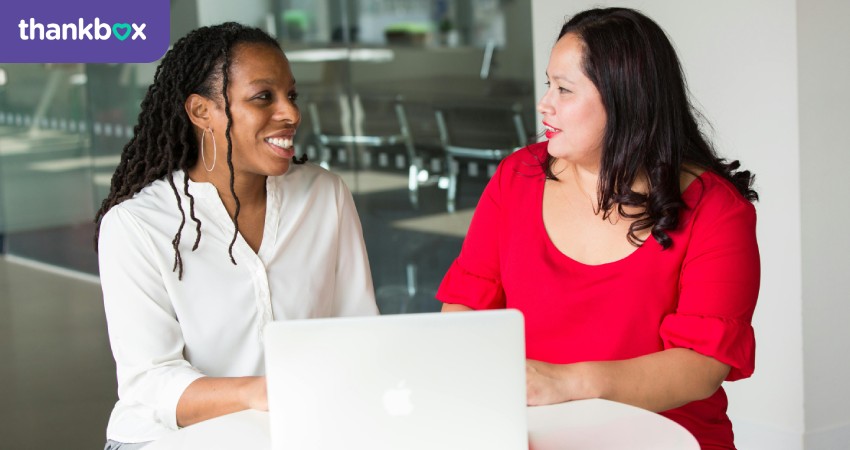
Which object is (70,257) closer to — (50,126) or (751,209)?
(50,126)

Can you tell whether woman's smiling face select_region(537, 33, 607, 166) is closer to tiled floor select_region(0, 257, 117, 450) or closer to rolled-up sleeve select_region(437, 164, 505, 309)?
rolled-up sleeve select_region(437, 164, 505, 309)

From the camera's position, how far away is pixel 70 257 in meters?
5.97

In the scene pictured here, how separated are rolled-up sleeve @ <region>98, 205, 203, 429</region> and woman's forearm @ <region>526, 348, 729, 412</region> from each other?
71 centimetres

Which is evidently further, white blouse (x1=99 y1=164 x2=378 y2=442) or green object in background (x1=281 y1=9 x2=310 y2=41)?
green object in background (x1=281 y1=9 x2=310 y2=41)

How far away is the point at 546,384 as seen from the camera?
6.08 feet

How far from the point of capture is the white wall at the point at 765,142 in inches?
132

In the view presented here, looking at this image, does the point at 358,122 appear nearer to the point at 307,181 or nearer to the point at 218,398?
the point at 307,181

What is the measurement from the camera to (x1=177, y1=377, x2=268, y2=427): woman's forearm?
6.23 feet

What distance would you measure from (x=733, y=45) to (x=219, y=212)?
1904 mm

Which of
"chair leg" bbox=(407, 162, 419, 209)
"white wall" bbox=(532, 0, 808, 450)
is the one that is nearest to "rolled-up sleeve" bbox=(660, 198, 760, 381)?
"white wall" bbox=(532, 0, 808, 450)

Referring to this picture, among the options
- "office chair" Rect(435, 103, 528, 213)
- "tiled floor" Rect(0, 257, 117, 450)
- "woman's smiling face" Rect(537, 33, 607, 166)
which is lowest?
"tiled floor" Rect(0, 257, 117, 450)

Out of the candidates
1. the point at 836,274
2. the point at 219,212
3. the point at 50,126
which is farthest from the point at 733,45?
the point at 50,126

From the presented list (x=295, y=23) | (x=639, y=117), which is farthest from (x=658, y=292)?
(x=295, y=23)

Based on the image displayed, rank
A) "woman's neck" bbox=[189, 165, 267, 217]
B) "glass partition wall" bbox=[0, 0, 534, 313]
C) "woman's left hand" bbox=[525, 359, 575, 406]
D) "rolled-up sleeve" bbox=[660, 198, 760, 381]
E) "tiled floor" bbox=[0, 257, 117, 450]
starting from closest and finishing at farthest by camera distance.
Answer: "woman's left hand" bbox=[525, 359, 575, 406] < "rolled-up sleeve" bbox=[660, 198, 760, 381] < "woman's neck" bbox=[189, 165, 267, 217] < "tiled floor" bbox=[0, 257, 117, 450] < "glass partition wall" bbox=[0, 0, 534, 313]
